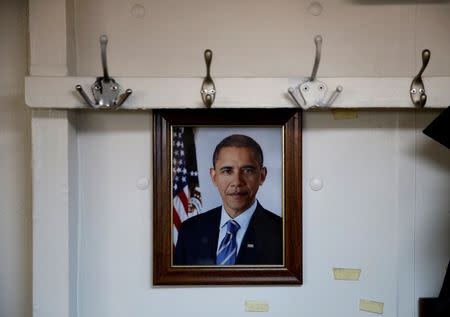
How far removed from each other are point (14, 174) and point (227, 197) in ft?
2.28

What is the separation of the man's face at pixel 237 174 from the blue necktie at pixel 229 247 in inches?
2.9

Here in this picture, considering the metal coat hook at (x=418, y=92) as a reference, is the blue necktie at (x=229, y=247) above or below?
below

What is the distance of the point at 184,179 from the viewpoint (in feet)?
4.45

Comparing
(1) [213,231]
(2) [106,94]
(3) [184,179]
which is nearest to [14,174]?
(2) [106,94]

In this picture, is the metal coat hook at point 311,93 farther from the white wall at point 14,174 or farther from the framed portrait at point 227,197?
the white wall at point 14,174

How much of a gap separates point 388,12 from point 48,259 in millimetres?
1299

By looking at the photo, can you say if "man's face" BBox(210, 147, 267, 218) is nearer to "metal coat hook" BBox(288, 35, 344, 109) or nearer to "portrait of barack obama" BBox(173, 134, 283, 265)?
"portrait of barack obama" BBox(173, 134, 283, 265)

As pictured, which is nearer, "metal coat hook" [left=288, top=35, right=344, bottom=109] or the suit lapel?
"metal coat hook" [left=288, top=35, right=344, bottom=109]

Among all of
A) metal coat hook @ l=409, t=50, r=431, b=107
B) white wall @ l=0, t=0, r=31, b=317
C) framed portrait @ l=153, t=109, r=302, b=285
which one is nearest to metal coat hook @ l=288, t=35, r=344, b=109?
framed portrait @ l=153, t=109, r=302, b=285

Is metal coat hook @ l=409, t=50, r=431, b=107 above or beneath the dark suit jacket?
above

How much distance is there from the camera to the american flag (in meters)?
1.35

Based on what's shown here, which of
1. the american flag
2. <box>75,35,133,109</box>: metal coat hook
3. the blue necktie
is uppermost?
<box>75,35,133,109</box>: metal coat hook

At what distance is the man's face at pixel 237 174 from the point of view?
1.36 meters

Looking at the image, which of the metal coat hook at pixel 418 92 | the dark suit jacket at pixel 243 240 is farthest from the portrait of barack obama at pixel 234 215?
the metal coat hook at pixel 418 92
